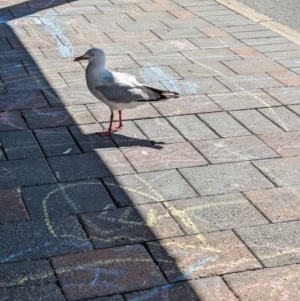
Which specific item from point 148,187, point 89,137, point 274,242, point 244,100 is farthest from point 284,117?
point 274,242

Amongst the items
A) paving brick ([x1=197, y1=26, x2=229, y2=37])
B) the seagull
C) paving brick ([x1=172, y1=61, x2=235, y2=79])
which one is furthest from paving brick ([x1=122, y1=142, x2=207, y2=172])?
paving brick ([x1=197, y1=26, x2=229, y2=37])

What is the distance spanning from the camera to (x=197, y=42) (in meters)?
8.32

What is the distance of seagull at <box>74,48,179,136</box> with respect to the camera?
18.5ft

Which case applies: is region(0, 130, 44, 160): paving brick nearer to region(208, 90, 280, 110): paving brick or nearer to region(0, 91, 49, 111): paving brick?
region(0, 91, 49, 111): paving brick

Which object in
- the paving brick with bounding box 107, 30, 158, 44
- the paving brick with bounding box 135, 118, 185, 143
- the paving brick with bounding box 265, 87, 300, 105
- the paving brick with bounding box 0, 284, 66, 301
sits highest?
the paving brick with bounding box 0, 284, 66, 301

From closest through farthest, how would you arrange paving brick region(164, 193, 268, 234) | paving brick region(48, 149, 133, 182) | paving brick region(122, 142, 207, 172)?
paving brick region(164, 193, 268, 234)
paving brick region(48, 149, 133, 182)
paving brick region(122, 142, 207, 172)

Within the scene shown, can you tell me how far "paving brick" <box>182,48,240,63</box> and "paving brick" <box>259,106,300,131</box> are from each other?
152cm

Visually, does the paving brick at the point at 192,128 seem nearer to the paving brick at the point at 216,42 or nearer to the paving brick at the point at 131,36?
the paving brick at the point at 216,42

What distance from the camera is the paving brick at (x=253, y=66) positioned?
7.41 metres

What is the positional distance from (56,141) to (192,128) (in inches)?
→ 43.9

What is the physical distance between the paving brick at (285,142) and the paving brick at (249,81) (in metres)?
1.16

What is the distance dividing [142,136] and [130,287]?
7.02 ft

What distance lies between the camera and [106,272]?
12.8ft

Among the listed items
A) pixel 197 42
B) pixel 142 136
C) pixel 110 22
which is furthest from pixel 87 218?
pixel 110 22
